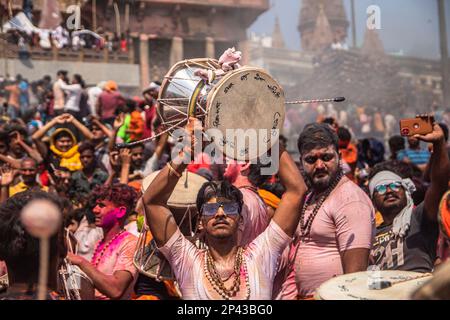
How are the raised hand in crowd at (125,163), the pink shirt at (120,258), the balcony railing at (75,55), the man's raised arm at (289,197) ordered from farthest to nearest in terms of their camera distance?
the balcony railing at (75,55), the raised hand in crowd at (125,163), the pink shirt at (120,258), the man's raised arm at (289,197)

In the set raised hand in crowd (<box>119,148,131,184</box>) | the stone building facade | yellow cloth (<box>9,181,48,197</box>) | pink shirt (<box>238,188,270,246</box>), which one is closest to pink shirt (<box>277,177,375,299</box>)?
pink shirt (<box>238,188,270,246</box>)

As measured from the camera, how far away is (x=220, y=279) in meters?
3.58

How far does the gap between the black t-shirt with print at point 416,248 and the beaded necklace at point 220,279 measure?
100 cm

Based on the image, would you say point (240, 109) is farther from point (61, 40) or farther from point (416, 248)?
point (61, 40)

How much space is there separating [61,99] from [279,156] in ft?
28.0

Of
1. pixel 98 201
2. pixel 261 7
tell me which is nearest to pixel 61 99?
pixel 98 201

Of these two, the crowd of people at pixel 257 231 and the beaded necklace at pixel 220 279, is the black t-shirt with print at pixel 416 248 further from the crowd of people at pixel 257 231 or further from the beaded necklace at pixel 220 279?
the beaded necklace at pixel 220 279

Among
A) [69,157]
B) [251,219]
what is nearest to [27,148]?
[69,157]

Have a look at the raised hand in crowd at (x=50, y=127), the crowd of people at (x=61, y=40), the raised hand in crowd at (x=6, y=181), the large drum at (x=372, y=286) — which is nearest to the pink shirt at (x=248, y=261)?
the large drum at (x=372, y=286)

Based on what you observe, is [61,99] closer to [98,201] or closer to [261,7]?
[98,201]

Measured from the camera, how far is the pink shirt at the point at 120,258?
14.9 feet

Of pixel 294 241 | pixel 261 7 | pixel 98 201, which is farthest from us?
pixel 261 7

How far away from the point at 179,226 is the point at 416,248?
4.49 ft

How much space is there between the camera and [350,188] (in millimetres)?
4070
